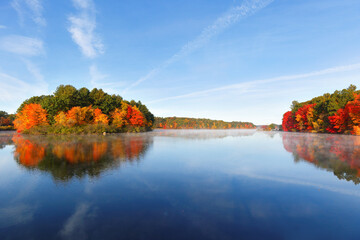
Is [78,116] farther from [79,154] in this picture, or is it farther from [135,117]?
[79,154]

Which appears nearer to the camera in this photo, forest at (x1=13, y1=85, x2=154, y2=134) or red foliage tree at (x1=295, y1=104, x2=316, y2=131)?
forest at (x1=13, y1=85, x2=154, y2=134)

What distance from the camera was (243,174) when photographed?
12.7 metres

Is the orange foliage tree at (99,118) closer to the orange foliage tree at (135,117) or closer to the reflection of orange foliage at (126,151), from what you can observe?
the orange foliage tree at (135,117)

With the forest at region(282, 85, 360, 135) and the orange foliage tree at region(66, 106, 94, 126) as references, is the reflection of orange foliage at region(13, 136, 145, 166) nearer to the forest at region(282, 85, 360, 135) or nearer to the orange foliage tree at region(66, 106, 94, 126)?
the orange foliage tree at region(66, 106, 94, 126)

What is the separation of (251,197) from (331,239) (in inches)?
132

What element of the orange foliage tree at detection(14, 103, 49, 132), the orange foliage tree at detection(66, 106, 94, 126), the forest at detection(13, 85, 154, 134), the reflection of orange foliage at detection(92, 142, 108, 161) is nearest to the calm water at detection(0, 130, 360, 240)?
the reflection of orange foliage at detection(92, 142, 108, 161)

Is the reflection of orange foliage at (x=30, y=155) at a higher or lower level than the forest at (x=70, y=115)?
lower

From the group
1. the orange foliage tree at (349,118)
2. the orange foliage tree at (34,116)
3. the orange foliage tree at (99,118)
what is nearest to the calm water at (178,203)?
the orange foliage tree at (349,118)

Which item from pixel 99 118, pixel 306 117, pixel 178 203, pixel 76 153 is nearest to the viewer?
pixel 178 203

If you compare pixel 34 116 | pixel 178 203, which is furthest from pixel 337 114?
pixel 34 116

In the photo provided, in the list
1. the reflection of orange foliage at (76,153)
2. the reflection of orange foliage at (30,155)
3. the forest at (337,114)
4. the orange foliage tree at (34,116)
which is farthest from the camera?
the orange foliage tree at (34,116)

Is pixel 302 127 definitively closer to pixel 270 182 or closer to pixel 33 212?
pixel 270 182

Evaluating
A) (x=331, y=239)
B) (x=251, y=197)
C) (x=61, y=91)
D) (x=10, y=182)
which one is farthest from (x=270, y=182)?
(x=61, y=91)

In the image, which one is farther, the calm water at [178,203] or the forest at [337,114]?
the forest at [337,114]
